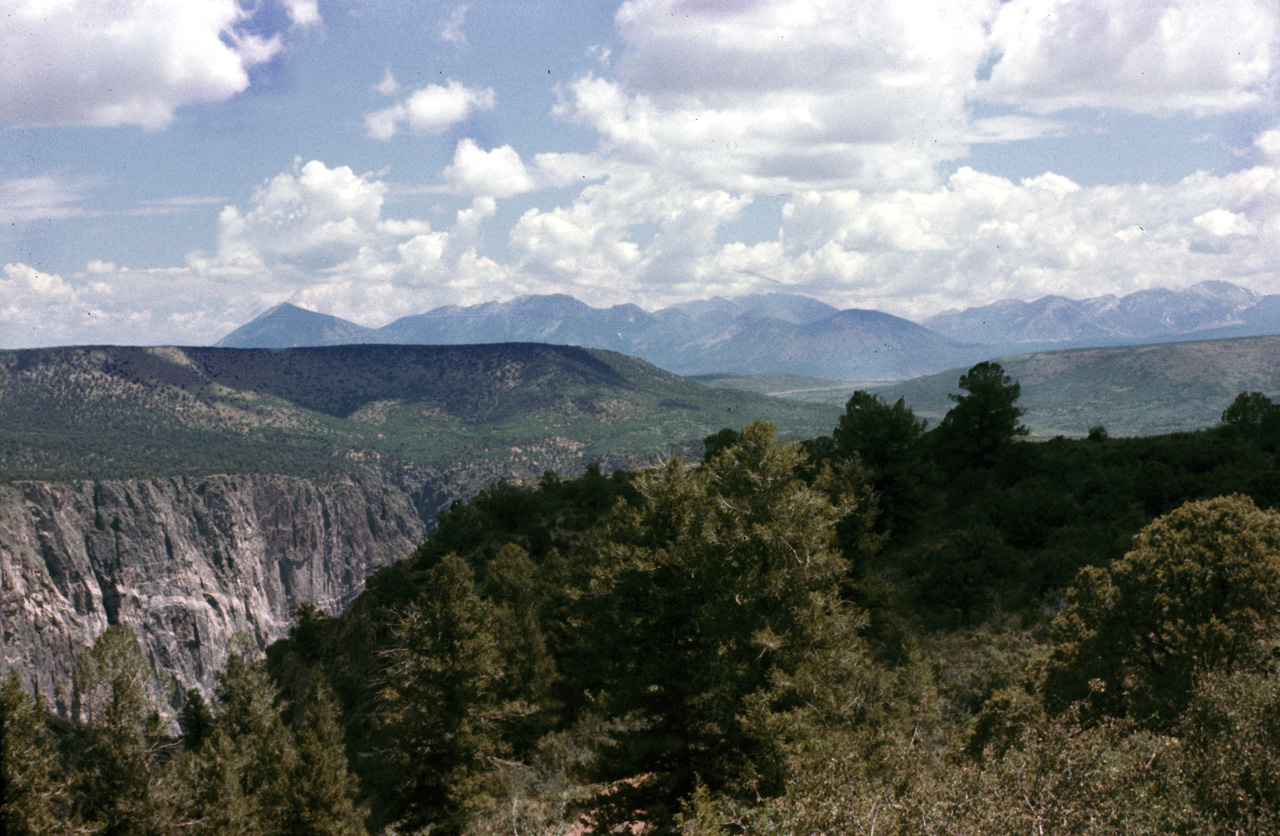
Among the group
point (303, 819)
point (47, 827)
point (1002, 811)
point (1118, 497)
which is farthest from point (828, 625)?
point (1118, 497)

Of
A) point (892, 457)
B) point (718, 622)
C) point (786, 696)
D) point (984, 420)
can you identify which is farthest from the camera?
point (984, 420)

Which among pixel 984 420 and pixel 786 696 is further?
pixel 984 420

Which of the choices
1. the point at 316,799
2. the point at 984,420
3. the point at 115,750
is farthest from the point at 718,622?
the point at 984,420

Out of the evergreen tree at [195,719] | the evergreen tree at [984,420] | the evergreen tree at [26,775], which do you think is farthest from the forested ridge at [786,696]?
the evergreen tree at [195,719]

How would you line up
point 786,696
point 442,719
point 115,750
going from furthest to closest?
1. point 442,719
2. point 115,750
3. point 786,696

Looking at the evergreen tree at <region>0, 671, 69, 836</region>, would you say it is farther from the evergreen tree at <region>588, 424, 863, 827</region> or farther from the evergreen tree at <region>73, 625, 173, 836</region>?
the evergreen tree at <region>588, 424, 863, 827</region>

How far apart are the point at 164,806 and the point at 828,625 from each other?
23815mm

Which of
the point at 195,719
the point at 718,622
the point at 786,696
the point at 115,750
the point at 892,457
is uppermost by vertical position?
the point at 892,457

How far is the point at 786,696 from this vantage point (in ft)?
64.2

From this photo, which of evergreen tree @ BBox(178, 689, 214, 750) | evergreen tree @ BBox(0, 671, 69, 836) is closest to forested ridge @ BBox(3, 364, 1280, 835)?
evergreen tree @ BBox(0, 671, 69, 836)

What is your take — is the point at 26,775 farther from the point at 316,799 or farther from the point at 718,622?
the point at 718,622

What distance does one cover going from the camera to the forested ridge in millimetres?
15250

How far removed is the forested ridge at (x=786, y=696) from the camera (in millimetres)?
15250

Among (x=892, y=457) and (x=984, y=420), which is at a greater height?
(x=984, y=420)
